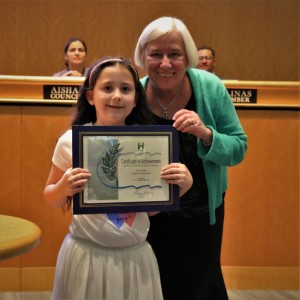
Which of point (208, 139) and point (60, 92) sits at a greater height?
point (60, 92)

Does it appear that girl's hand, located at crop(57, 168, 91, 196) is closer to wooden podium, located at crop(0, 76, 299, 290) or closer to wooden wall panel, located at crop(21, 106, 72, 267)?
wooden wall panel, located at crop(21, 106, 72, 267)

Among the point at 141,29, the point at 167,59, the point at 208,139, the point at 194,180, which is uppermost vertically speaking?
the point at 141,29

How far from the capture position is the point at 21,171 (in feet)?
10.3

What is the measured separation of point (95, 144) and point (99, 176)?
9cm

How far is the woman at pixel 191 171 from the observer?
180 centimetres

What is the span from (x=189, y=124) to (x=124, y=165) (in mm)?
263

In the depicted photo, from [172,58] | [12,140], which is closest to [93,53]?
[12,140]

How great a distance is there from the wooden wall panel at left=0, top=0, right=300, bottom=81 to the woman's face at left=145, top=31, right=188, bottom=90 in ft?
16.7

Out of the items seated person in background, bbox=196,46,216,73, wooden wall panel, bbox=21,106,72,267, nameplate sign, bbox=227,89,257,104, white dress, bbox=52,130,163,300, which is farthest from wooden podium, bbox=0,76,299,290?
seated person in background, bbox=196,46,216,73

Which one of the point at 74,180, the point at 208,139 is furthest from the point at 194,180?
the point at 74,180

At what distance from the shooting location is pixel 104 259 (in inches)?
59.2

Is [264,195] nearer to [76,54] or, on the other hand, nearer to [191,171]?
[191,171]

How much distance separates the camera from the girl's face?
5.02ft

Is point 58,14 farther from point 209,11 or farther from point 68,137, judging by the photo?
point 68,137
